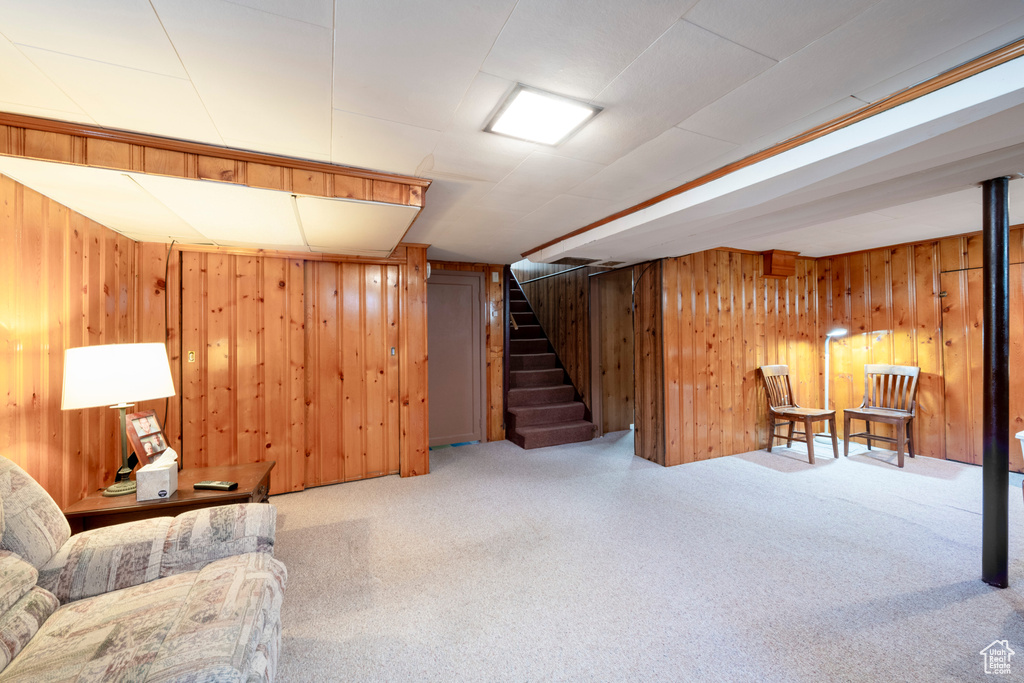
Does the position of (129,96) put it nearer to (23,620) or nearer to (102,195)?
(102,195)

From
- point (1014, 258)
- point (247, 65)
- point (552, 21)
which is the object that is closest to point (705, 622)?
point (552, 21)

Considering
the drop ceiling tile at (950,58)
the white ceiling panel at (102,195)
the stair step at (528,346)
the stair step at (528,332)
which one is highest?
the drop ceiling tile at (950,58)

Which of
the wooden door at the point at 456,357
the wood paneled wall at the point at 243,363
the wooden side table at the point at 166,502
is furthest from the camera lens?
the wooden door at the point at 456,357

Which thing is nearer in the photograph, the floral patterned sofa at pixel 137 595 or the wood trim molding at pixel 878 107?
the floral patterned sofa at pixel 137 595

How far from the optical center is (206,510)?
1773 mm

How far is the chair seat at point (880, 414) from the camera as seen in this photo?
13.3ft

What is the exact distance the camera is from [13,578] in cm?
126

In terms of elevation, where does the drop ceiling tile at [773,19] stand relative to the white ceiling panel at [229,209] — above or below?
above

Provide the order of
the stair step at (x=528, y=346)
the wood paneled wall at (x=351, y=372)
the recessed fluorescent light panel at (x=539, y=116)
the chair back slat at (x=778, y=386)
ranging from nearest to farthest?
1. the recessed fluorescent light panel at (x=539, y=116)
2. the wood paneled wall at (x=351, y=372)
3. the chair back slat at (x=778, y=386)
4. the stair step at (x=528, y=346)

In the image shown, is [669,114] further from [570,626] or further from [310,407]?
[310,407]

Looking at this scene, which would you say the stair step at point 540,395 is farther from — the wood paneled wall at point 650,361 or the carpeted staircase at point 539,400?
the wood paneled wall at point 650,361

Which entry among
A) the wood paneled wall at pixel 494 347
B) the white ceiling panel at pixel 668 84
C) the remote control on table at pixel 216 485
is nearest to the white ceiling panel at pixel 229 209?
the remote control on table at pixel 216 485

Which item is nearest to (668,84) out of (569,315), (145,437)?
(145,437)

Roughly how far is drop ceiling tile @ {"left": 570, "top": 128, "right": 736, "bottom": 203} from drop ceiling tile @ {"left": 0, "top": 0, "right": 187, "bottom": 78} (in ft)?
6.22
